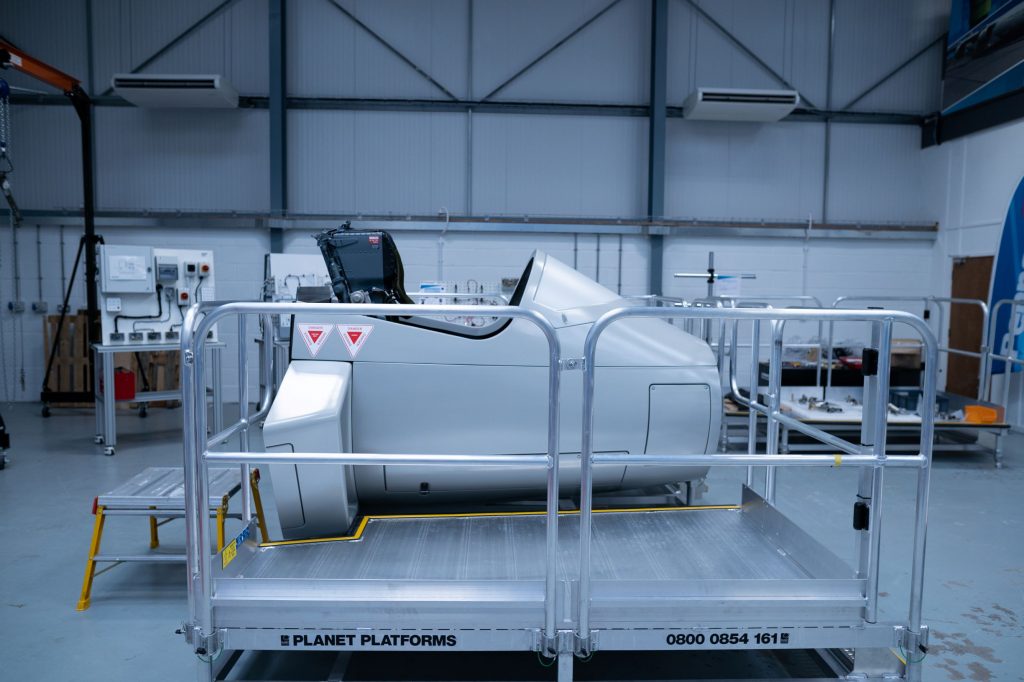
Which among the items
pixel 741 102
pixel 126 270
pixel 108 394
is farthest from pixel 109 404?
pixel 741 102

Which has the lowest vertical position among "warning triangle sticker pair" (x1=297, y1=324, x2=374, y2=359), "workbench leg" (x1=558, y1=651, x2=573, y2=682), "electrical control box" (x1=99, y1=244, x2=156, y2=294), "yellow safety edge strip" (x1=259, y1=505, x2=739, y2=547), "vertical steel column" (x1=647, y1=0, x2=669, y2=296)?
"workbench leg" (x1=558, y1=651, x2=573, y2=682)

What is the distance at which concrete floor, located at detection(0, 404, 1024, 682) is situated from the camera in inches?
115

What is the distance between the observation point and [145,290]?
22.8 feet

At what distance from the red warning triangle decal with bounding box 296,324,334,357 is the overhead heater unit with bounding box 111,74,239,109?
269 inches

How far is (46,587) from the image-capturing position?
11.7 feet

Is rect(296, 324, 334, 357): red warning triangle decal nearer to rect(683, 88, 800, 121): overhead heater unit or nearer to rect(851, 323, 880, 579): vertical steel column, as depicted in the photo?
rect(851, 323, 880, 579): vertical steel column

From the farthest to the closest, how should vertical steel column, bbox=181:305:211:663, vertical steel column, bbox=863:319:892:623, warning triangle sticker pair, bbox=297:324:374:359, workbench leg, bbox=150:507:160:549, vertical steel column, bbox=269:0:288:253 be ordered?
vertical steel column, bbox=269:0:288:253
workbench leg, bbox=150:507:160:549
warning triangle sticker pair, bbox=297:324:374:359
vertical steel column, bbox=863:319:892:623
vertical steel column, bbox=181:305:211:663

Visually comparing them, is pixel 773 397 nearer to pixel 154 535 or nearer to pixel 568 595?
pixel 568 595

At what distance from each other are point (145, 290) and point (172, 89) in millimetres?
3222

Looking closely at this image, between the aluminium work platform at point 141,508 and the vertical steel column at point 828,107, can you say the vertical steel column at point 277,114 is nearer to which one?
the aluminium work platform at point 141,508

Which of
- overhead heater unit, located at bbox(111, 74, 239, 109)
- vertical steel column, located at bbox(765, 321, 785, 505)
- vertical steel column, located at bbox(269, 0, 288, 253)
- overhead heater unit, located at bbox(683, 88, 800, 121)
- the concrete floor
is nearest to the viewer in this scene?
the concrete floor

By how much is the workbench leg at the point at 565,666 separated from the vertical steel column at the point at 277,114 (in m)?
8.16

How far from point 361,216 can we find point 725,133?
526 cm

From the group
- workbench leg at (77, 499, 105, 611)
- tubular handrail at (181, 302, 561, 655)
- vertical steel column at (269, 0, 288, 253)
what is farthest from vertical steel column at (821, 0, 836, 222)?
workbench leg at (77, 499, 105, 611)
